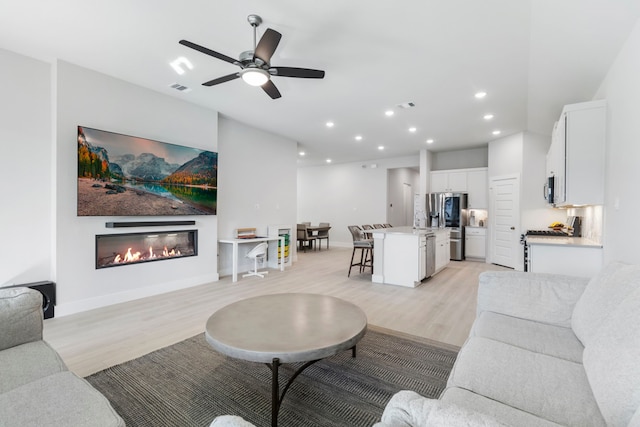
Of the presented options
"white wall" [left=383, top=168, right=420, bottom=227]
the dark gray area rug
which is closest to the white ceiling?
the dark gray area rug

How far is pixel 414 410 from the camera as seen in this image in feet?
2.30

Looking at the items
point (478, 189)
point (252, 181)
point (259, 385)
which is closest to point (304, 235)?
point (252, 181)

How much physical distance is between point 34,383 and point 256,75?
8.66 ft

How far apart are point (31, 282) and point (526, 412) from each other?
4721 millimetres

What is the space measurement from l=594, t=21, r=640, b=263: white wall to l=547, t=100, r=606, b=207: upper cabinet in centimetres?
8

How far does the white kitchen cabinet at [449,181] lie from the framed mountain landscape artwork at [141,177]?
5941 millimetres

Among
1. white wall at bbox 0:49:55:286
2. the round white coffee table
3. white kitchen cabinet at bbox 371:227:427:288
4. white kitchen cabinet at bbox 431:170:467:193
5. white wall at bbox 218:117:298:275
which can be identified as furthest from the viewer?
white kitchen cabinet at bbox 431:170:467:193

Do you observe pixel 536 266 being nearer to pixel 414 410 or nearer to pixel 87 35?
pixel 414 410

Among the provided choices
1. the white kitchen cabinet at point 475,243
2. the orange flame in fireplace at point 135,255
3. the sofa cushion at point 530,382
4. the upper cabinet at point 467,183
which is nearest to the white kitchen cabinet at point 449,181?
the upper cabinet at point 467,183

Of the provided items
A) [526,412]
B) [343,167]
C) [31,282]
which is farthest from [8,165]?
[343,167]

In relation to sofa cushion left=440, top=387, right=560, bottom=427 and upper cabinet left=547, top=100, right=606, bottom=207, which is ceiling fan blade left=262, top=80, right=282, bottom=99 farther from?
upper cabinet left=547, top=100, right=606, bottom=207

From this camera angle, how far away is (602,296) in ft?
5.29

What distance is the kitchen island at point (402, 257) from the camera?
188 inches

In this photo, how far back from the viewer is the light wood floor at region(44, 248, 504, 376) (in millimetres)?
2703
